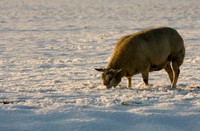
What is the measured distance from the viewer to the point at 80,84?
11.5 metres

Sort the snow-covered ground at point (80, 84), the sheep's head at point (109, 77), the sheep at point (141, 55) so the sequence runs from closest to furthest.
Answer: the snow-covered ground at point (80, 84), the sheep's head at point (109, 77), the sheep at point (141, 55)

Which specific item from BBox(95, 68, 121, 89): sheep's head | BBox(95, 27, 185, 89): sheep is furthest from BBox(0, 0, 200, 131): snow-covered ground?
BBox(95, 27, 185, 89): sheep

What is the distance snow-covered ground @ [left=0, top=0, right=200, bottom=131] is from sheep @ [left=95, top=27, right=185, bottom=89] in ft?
1.09

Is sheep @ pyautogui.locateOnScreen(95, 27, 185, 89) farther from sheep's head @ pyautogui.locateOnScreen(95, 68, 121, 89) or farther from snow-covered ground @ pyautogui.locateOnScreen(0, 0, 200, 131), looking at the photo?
snow-covered ground @ pyautogui.locateOnScreen(0, 0, 200, 131)

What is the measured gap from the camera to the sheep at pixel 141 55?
10656mm

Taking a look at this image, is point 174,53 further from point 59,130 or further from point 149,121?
point 59,130

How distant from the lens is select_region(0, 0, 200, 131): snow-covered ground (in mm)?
6668

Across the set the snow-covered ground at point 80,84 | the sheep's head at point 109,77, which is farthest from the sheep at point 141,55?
the snow-covered ground at point 80,84

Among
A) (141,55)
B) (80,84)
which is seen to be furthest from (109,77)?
(80,84)

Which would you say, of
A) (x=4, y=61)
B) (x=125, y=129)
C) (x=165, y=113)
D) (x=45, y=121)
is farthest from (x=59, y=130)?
(x=4, y=61)

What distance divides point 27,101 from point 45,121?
5.63 feet

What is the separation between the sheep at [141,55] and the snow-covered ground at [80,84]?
1.09 ft

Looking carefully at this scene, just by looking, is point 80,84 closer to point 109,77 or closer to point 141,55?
point 109,77

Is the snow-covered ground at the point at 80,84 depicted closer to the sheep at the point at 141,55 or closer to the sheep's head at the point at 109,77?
the sheep's head at the point at 109,77
